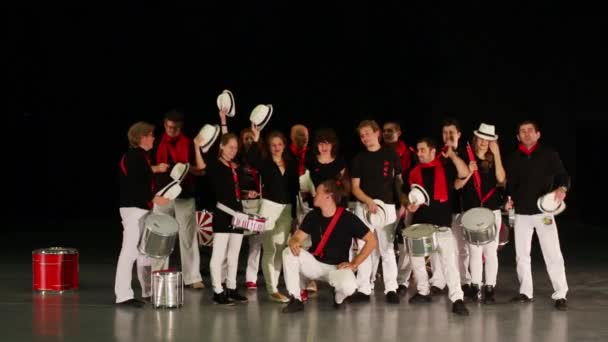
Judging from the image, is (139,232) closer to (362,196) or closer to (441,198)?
(362,196)

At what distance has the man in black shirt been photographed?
318 inches

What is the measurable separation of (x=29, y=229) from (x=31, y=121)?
1.65 m

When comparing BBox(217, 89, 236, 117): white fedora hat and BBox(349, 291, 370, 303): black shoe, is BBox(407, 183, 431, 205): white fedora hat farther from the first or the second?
BBox(217, 89, 236, 117): white fedora hat

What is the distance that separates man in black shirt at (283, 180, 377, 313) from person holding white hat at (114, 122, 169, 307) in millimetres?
1129

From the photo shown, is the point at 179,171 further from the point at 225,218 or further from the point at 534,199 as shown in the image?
the point at 534,199

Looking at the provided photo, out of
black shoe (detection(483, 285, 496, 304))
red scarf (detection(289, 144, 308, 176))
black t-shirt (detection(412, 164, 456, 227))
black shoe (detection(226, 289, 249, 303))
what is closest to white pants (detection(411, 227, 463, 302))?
black t-shirt (detection(412, 164, 456, 227))

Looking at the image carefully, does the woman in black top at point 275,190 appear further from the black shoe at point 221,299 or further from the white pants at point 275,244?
the black shoe at point 221,299

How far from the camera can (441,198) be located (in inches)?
334

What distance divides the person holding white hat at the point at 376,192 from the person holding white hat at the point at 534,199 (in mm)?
992

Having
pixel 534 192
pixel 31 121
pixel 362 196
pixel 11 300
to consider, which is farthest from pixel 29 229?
pixel 534 192

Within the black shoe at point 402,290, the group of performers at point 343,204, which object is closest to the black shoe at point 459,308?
the group of performers at point 343,204

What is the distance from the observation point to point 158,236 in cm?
806

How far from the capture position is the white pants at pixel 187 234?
363 inches

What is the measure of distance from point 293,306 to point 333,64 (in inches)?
255
